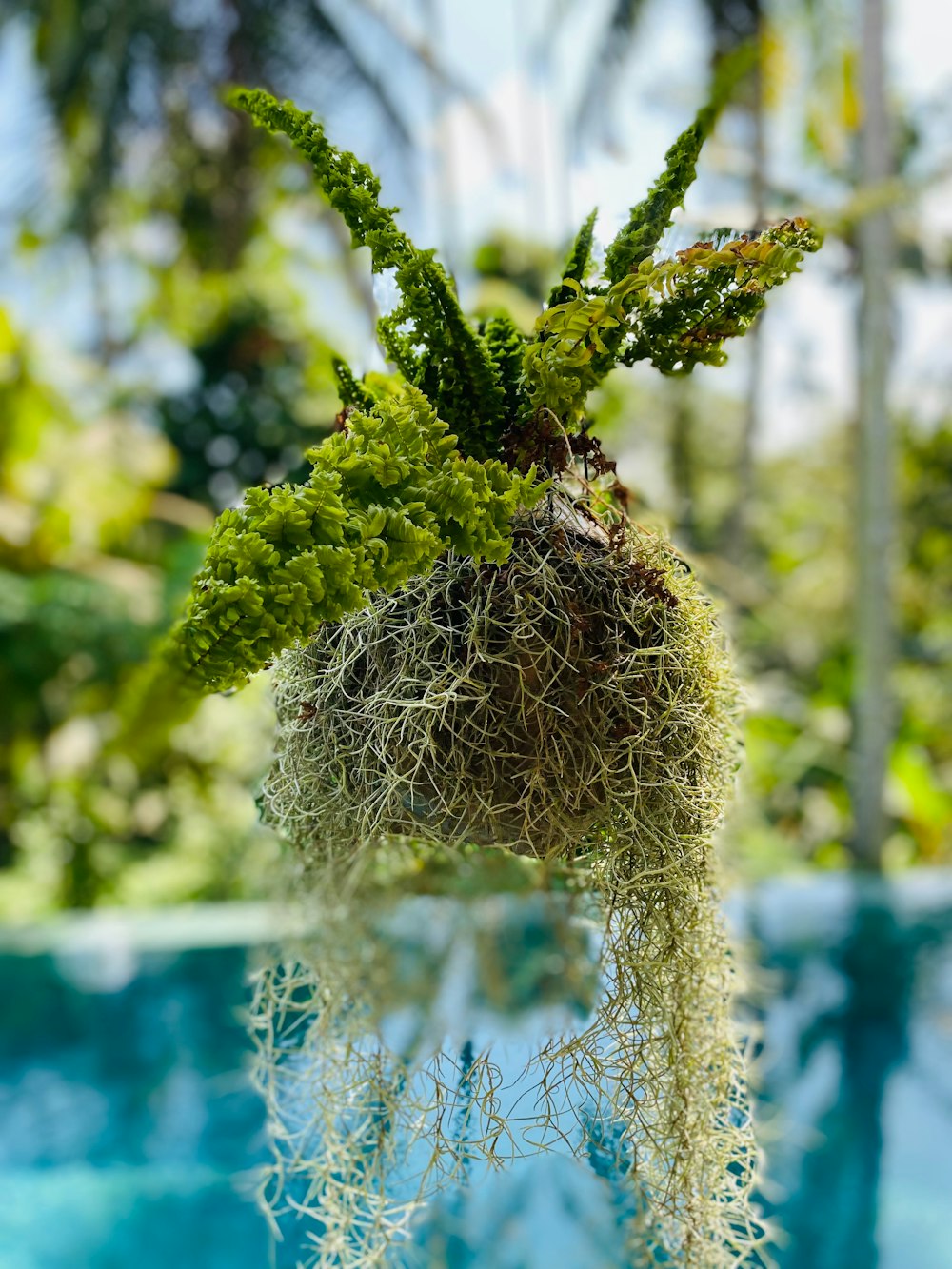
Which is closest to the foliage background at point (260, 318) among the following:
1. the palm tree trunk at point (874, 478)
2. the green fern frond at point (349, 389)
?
the palm tree trunk at point (874, 478)

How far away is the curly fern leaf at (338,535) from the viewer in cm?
113

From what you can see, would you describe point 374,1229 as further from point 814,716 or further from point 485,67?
point 485,67

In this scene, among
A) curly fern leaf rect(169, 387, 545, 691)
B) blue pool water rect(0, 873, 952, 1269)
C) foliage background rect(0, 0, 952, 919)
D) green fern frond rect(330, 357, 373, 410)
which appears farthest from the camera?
foliage background rect(0, 0, 952, 919)

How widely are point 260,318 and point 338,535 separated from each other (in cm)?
911

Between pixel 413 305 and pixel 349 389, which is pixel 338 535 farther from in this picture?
pixel 349 389

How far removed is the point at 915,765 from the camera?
7.32 m

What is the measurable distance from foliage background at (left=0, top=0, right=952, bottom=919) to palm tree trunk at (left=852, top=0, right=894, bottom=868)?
0.82ft

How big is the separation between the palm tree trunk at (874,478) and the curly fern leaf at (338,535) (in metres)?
5.60

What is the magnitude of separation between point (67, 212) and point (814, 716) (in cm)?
716

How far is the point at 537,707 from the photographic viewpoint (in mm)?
1366

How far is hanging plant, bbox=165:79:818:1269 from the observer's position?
52.0 inches

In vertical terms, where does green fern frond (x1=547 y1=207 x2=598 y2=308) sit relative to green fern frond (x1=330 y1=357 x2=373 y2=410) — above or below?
above

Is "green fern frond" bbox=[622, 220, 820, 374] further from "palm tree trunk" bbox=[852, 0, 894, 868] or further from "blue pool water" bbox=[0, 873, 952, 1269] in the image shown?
"palm tree trunk" bbox=[852, 0, 894, 868]

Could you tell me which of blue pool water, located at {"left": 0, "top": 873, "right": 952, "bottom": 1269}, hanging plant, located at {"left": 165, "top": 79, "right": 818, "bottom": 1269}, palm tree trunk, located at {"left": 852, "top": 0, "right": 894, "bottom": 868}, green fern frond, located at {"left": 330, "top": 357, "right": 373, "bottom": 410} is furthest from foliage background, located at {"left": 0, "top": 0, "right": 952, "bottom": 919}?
Answer: hanging plant, located at {"left": 165, "top": 79, "right": 818, "bottom": 1269}
